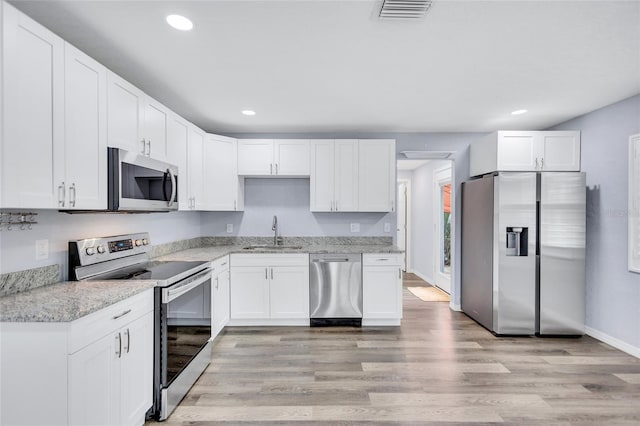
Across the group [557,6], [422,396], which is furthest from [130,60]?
[422,396]

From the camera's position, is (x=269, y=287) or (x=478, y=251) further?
(x=478, y=251)

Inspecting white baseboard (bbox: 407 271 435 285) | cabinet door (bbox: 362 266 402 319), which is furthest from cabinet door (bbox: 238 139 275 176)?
white baseboard (bbox: 407 271 435 285)

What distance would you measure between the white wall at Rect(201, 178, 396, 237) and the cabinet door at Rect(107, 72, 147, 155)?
1.95m

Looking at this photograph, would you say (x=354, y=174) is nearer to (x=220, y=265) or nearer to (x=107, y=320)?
(x=220, y=265)

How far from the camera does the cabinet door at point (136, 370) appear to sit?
1784 millimetres

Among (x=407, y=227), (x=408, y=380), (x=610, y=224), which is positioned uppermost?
(x=610, y=224)

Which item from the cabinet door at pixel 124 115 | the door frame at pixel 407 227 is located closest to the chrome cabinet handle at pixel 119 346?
the cabinet door at pixel 124 115

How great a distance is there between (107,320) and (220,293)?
5.69 ft

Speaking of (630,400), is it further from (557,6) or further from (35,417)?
(35,417)

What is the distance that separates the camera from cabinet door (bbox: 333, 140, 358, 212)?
4.05 m

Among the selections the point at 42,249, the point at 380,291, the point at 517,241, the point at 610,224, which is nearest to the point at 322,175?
the point at 380,291

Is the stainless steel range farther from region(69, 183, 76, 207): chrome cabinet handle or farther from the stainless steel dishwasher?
the stainless steel dishwasher

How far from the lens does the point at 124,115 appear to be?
2246 millimetres

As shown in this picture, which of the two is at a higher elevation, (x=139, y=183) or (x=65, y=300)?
(x=139, y=183)
